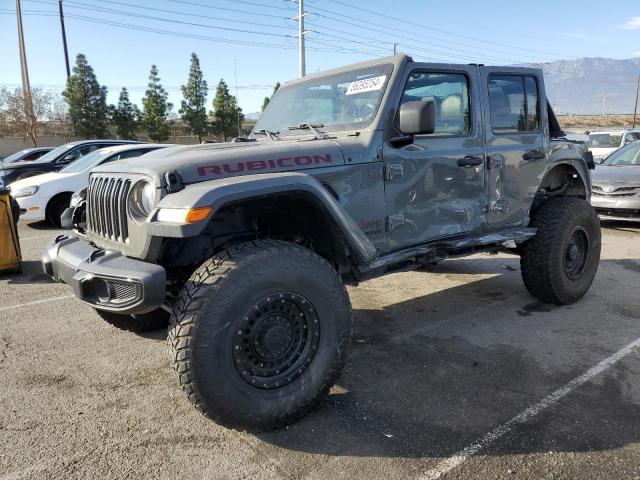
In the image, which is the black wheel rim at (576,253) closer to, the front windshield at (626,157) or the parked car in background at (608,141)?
the front windshield at (626,157)

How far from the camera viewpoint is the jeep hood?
267 cm

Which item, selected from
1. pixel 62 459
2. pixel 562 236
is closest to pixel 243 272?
pixel 62 459

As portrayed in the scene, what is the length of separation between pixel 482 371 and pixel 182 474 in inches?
80.6

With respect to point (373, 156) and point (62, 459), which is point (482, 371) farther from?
point (62, 459)

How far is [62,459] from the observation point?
246 centimetres

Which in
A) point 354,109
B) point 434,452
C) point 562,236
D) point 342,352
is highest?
point 354,109

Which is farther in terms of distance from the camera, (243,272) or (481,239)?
(481,239)

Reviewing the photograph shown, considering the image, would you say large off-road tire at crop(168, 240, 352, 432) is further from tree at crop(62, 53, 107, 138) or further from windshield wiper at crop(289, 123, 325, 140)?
tree at crop(62, 53, 107, 138)

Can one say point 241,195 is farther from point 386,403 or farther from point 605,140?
point 605,140

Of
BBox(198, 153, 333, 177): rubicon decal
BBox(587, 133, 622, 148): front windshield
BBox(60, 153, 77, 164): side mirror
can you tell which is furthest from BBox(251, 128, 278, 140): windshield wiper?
BBox(587, 133, 622, 148): front windshield

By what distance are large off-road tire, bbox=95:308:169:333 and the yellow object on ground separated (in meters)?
2.93

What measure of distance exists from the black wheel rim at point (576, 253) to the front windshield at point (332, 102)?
2465mm

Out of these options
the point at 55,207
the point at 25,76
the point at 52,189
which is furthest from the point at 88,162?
the point at 25,76

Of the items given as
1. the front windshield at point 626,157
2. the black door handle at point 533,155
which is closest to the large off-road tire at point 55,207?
the black door handle at point 533,155
